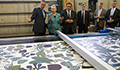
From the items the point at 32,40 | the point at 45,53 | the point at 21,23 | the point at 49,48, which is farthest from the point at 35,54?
the point at 21,23

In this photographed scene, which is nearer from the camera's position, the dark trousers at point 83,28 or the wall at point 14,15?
the dark trousers at point 83,28

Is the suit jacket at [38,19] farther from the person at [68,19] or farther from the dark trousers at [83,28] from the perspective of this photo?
the dark trousers at [83,28]

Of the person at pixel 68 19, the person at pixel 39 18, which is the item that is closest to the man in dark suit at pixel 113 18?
the person at pixel 68 19

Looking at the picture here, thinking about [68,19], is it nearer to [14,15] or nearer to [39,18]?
[39,18]

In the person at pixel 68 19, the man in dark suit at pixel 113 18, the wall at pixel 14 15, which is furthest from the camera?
the wall at pixel 14 15

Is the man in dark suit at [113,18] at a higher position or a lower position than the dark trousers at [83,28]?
higher

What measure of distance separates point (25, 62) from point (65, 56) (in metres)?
0.34

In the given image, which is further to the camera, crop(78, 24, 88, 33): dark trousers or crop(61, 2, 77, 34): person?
crop(78, 24, 88, 33): dark trousers

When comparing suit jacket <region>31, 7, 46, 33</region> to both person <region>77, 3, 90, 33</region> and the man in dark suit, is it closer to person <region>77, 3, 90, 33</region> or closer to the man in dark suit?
person <region>77, 3, 90, 33</region>

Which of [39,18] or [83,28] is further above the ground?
[39,18]

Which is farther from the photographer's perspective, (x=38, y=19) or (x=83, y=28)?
(x=83, y=28)

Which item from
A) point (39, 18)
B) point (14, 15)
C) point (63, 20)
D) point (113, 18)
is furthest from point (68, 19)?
point (14, 15)

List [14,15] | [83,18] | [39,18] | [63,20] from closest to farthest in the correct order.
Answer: [39,18], [63,20], [83,18], [14,15]

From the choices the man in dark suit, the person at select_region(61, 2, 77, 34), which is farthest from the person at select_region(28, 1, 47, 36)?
the man in dark suit
